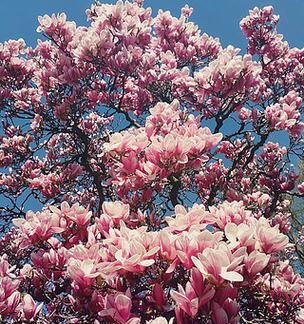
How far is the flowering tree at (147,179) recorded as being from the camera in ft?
7.75

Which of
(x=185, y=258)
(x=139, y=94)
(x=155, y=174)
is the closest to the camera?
(x=185, y=258)

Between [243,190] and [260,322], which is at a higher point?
[243,190]

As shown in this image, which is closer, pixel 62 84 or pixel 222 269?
pixel 222 269

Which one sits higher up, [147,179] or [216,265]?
[147,179]

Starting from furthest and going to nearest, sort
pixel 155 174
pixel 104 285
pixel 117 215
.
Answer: pixel 155 174 → pixel 117 215 → pixel 104 285

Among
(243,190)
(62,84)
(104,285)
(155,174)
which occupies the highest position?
(62,84)

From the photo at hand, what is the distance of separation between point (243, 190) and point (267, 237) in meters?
3.95

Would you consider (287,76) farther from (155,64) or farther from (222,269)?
(222,269)

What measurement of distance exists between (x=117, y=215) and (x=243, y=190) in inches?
142

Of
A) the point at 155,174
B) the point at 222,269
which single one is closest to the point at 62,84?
the point at 155,174

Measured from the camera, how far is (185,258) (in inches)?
90.9

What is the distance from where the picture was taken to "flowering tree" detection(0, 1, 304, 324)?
7.75 feet

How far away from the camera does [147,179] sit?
3.37 m

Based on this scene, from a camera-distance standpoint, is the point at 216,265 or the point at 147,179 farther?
the point at 147,179
